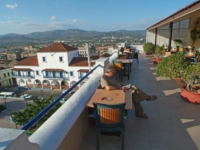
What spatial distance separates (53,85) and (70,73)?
5.77 meters

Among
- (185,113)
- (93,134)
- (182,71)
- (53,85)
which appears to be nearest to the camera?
(93,134)

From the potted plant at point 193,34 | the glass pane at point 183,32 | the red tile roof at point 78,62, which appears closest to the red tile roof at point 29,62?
the red tile roof at point 78,62

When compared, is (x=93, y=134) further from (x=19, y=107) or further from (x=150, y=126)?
(x=19, y=107)

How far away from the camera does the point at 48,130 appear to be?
1438 mm

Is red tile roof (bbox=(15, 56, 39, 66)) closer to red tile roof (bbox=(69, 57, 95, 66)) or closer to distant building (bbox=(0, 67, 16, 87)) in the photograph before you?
red tile roof (bbox=(69, 57, 95, 66))

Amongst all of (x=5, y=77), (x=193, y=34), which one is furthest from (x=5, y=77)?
(x=193, y=34)

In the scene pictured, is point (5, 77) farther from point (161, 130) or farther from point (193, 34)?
point (161, 130)

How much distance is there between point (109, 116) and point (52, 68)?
103 ft

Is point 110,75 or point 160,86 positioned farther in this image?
point 160,86

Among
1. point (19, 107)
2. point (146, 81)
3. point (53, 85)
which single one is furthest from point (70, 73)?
point (146, 81)

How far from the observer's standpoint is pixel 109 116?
74.9 inches

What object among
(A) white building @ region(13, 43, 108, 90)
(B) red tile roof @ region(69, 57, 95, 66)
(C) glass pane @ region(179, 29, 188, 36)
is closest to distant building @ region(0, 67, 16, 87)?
(A) white building @ region(13, 43, 108, 90)

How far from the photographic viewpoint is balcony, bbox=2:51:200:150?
154 cm

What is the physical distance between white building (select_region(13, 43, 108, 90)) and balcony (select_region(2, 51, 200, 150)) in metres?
25.7
